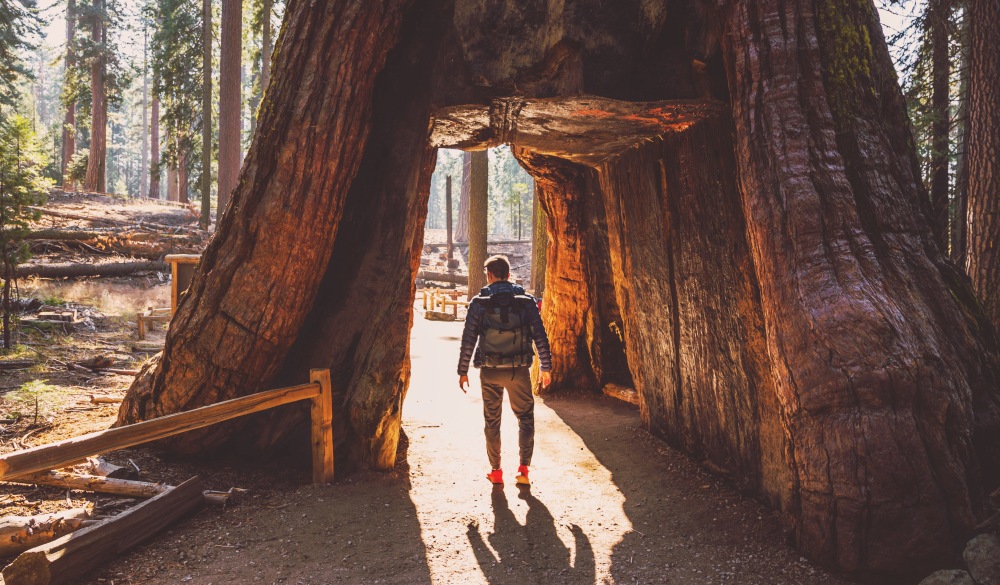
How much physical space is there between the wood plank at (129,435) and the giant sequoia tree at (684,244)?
83 centimetres

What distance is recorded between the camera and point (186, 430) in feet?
13.1

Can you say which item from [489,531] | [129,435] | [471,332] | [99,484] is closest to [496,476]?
[489,531]

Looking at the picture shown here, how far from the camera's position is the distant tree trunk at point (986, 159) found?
5898 millimetres

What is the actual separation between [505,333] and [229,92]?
12.1 meters

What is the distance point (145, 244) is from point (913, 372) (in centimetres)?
2026

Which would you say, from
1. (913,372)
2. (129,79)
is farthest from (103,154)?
(913,372)

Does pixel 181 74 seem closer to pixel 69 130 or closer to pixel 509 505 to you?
pixel 69 130

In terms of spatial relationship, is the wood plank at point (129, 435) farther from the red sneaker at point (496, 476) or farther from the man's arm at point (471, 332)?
the red sneaker at point (496, 476)

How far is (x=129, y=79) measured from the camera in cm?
2806

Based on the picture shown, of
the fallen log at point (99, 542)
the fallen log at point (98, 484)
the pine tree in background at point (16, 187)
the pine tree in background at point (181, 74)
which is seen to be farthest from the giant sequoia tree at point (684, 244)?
the pine tree in background at point (181, 74)

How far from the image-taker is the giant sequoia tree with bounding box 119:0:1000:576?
3490 millimetres

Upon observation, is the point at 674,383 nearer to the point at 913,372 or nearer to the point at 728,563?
the point at 728,563

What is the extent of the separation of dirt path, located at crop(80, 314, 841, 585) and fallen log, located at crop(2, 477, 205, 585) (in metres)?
0.11

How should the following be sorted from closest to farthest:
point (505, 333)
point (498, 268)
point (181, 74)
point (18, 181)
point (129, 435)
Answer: point (129, 435) < point (505, 333) < point (498, 268) < point (18, 181) < point (181, 74)
